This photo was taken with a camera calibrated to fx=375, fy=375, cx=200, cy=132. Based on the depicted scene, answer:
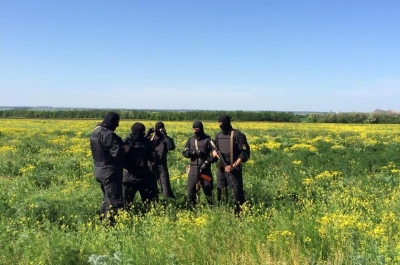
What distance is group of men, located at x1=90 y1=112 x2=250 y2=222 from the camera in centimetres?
598

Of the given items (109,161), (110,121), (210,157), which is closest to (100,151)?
(109,161)

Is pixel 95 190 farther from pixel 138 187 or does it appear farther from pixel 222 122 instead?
pixel 222 122

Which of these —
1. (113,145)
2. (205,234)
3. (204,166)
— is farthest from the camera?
(204,166)

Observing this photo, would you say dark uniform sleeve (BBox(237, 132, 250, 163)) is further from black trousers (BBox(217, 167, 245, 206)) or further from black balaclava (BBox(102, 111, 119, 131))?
black balaclava (BBox(102, 111, 119, 131))

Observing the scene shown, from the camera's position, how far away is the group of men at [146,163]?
5977 millimetres

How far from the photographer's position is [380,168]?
11.4 meters

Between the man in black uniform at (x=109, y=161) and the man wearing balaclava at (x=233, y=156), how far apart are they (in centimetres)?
190

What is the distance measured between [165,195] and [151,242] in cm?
334

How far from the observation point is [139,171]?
6.82m

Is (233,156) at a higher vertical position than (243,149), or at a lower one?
lower

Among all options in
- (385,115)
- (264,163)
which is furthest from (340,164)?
(385,115)

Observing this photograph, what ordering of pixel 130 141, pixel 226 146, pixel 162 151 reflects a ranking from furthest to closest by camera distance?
pixel 162 151
pixel 226 146
pixel 130 141

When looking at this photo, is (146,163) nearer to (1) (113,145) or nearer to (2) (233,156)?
(1) (113,145)

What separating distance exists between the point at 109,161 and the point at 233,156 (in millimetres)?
2223
